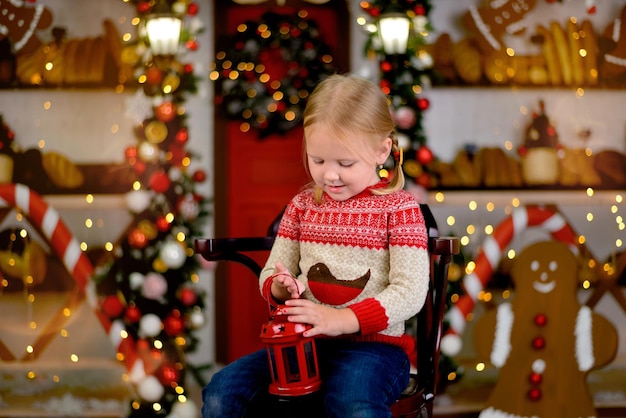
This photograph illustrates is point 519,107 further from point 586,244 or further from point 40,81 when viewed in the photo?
point 40,81

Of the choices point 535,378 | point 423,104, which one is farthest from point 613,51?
point 535,378

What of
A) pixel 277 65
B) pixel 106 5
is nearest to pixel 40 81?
pixel 106 5

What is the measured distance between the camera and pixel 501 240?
13.4ft

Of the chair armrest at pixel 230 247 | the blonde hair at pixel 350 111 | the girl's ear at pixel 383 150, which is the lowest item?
the chair armrest at pixel 230 247

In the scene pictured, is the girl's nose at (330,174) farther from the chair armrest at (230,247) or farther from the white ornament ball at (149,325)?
the white ornament ball at (149,325)

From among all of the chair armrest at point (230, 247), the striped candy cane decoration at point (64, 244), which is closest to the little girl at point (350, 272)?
the chair armrest at point (230, 247)

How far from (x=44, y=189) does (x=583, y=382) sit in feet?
10.1

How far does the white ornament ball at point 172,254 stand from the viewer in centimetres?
398

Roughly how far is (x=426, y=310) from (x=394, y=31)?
2.23 metres

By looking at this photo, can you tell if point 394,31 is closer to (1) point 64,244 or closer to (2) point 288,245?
(1) point 64,244

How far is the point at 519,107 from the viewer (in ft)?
14.0

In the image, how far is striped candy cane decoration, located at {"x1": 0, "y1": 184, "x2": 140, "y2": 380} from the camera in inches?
155

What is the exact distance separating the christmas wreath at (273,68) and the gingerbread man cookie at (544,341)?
1505 mm

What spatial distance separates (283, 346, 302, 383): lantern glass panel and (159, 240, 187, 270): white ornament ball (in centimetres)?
238
